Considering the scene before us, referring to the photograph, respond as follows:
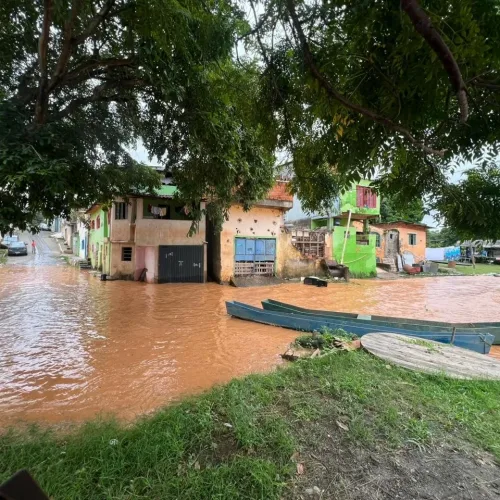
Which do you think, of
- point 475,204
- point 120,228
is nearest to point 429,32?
point 475,204

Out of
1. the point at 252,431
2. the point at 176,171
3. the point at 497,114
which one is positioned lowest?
the point at 252,431

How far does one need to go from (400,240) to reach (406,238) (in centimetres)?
89

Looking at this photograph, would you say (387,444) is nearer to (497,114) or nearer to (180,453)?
(180,453)

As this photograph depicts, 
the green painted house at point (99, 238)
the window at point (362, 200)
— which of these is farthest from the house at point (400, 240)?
the green painted house at point (99, 238)

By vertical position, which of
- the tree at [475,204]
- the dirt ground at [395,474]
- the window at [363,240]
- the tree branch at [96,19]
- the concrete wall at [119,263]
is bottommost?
the dirt ground at [395,474]

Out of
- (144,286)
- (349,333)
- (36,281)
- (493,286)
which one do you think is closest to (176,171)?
(349,333)

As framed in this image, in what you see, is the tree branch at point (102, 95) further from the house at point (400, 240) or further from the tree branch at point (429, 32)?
the house at point (400, 240)

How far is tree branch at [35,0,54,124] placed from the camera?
128 inches

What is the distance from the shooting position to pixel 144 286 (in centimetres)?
1588

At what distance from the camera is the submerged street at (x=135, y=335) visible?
5.09 meters

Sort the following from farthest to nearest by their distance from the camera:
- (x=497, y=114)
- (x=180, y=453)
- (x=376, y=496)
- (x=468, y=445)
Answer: (x=468, y=445) → (x=180, y=453) → (x=376, y=496) → (x=497, y=114)

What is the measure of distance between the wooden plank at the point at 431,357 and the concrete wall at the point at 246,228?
39.3ft

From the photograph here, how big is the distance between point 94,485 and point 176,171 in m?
7.12

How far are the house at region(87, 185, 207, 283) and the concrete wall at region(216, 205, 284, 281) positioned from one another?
3.74 feet
